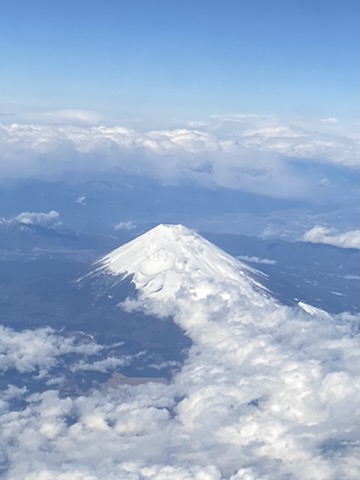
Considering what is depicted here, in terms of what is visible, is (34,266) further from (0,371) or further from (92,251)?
(0,371)

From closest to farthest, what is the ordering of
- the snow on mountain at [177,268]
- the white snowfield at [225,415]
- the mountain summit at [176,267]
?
the white snowfield at [225,415] → the snow on mountain at [177,268] → the mountain summit at [176,267]

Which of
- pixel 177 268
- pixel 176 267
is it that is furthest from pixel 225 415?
pixel 176 267

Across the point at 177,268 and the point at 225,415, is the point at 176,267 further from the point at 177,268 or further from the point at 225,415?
the point at 225,415

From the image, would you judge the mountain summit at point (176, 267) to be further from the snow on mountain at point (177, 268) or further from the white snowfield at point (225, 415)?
the white snowfield at point (225, 415)

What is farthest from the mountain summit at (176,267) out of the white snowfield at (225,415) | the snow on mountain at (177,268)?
the white snowfield at (225,415)

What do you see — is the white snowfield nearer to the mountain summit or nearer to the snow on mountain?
the snow on mountain

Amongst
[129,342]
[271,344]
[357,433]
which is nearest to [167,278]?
[129,342]
